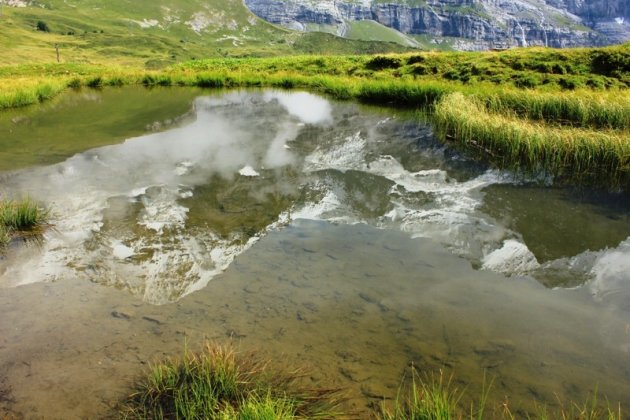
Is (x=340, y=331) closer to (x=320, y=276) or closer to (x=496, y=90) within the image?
(x=320, y=276)

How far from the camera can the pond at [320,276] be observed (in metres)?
4.99

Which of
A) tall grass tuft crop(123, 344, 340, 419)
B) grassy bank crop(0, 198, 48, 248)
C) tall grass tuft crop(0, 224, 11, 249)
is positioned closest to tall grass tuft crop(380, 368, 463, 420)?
tall grass tuft crop(123, 344, 340, 419)

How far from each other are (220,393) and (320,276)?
2.96 meters

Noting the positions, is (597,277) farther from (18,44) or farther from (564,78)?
(18,44)

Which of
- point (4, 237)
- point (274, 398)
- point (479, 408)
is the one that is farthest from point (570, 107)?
point (4, 237)

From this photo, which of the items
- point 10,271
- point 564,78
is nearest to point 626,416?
point 10,271

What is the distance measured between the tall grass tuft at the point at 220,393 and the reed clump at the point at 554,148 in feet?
36.1

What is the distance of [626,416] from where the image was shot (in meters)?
4.36

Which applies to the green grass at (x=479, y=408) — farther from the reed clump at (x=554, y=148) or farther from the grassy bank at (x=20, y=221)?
the reed clump at (x=554, y=148)

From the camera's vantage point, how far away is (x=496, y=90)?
68.7ft

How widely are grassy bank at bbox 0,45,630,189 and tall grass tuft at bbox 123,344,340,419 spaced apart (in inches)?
428

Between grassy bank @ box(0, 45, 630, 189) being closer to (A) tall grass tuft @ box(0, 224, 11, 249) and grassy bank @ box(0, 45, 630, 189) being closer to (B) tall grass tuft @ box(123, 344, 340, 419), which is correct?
(B) tall grass tuft @ box(123, 344, 340, 419)

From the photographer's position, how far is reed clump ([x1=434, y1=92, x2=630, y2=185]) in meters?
12.3

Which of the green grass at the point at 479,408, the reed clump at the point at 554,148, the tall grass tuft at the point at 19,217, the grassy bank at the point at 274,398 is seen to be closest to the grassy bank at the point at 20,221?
the tall grass tuft at the point at 19,217
